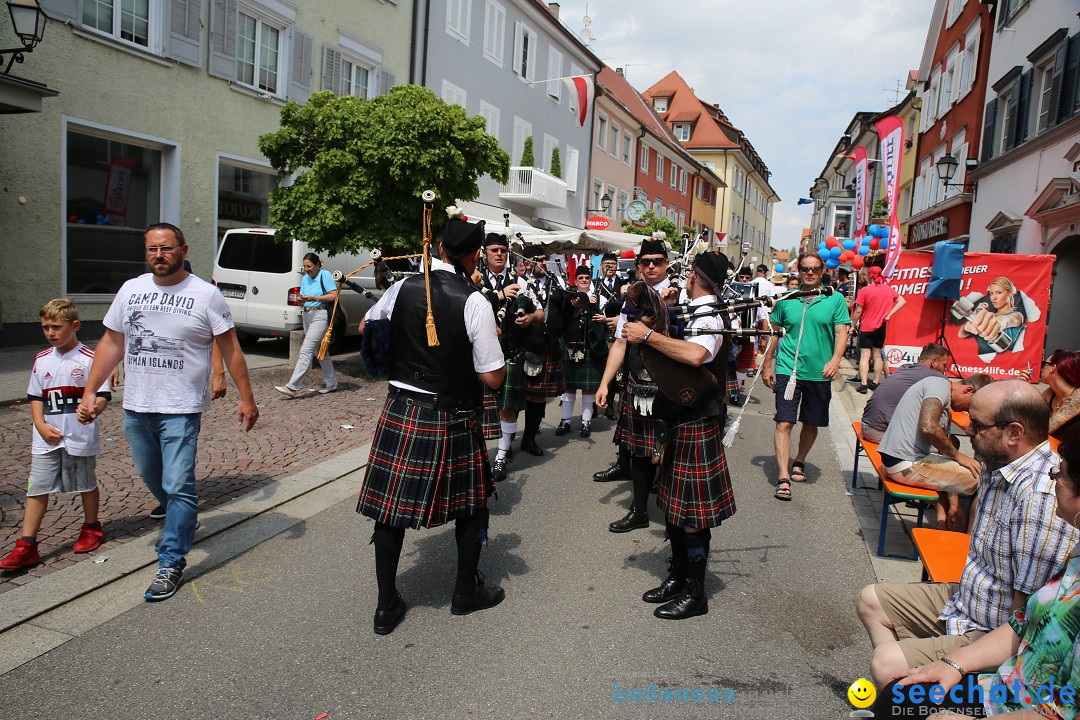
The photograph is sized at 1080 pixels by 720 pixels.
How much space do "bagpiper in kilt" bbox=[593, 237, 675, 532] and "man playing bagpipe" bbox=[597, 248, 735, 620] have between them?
0.80 metres

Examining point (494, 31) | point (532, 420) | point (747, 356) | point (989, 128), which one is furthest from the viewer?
point (494, 31)

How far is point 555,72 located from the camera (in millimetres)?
27688

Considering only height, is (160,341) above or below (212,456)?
above

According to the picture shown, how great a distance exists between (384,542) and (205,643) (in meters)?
0.88

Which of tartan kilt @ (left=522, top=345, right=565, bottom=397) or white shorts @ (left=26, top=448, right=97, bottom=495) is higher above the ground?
tartan kilt @ (left=522, top=345, right=565, bottom=397)

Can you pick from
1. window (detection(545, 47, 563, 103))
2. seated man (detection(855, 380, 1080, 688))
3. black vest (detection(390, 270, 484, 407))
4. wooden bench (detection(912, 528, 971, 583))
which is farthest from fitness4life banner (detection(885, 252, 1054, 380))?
window (detection(545, 47, 563, 103))

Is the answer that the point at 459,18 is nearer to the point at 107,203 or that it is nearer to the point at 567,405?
the point at 107,203

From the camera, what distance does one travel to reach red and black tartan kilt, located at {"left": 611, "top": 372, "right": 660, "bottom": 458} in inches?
195

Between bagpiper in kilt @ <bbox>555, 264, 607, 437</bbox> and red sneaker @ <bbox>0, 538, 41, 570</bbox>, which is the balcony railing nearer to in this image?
bagpiper in kilt @ <bbox>555, 264, 607, 437</bbox>

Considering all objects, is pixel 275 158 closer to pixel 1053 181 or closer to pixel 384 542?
pixel 384 542

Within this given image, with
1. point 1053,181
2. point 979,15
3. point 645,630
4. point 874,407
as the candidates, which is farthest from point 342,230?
point 979,15

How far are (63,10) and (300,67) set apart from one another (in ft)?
16.7

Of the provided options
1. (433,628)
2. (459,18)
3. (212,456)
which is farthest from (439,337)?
(459,18)

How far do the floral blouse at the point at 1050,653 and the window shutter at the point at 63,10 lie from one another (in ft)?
43.4
